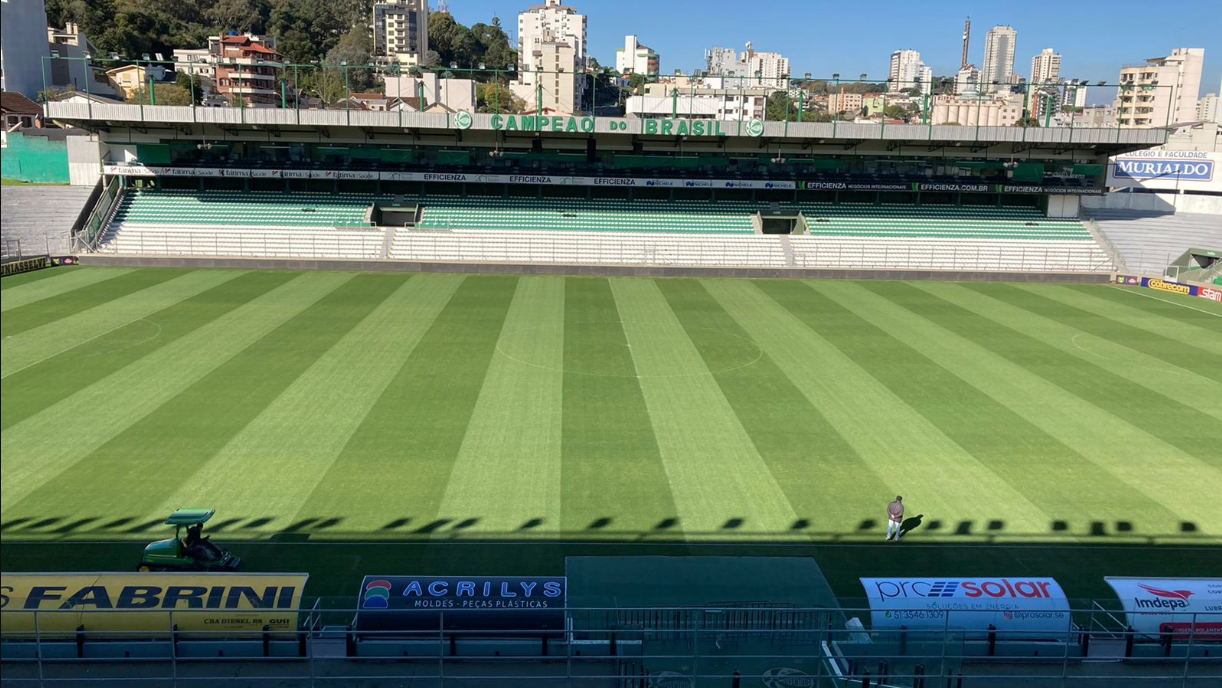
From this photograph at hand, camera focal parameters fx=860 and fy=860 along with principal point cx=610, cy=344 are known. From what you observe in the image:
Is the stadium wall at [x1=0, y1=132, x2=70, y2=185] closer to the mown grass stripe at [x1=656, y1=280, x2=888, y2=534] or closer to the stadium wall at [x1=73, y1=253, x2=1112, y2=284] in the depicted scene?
the stadium wall at [x1=73, y1=253, x2=1112, y2=284]

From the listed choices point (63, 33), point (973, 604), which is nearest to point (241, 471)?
point (973, 604)

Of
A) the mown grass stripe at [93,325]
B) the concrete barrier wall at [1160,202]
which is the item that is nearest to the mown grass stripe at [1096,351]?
the concrete barrier wall at [1160,202]

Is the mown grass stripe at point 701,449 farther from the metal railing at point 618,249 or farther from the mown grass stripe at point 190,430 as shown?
the metal railing at point 618,249

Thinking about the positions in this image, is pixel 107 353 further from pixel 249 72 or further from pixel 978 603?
pixel 249 72

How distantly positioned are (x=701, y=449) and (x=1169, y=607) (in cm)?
979

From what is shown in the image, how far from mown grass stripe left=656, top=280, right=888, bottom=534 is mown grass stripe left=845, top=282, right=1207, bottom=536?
11.4 ft

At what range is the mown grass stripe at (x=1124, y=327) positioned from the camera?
29.1m

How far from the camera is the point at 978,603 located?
12.3 meters

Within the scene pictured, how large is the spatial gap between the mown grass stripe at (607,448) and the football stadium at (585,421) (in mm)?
120

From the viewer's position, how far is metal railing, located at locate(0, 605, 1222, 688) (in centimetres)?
1164

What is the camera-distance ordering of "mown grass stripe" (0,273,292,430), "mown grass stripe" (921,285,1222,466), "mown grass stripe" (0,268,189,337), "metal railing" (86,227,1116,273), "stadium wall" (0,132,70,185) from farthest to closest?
"stadium wall" (0,132,70,185) < "metal railing" (86,227,1116,273) < "mown grass stripe" (0,268,189,337) < "mown grass stripe" (0,273,292,430) < "mown grass stripe" (921,285,1222,466)

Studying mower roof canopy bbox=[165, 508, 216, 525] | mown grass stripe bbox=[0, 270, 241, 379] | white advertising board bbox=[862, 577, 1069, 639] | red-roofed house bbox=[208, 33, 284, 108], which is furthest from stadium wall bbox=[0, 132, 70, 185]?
red-roofed house bbox=[208, 33, 284, 108]

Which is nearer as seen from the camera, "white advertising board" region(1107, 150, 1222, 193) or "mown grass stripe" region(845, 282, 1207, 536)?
"mown grass stripe" region(845, 282, 1207, 536)

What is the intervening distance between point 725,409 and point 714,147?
1417 inches
